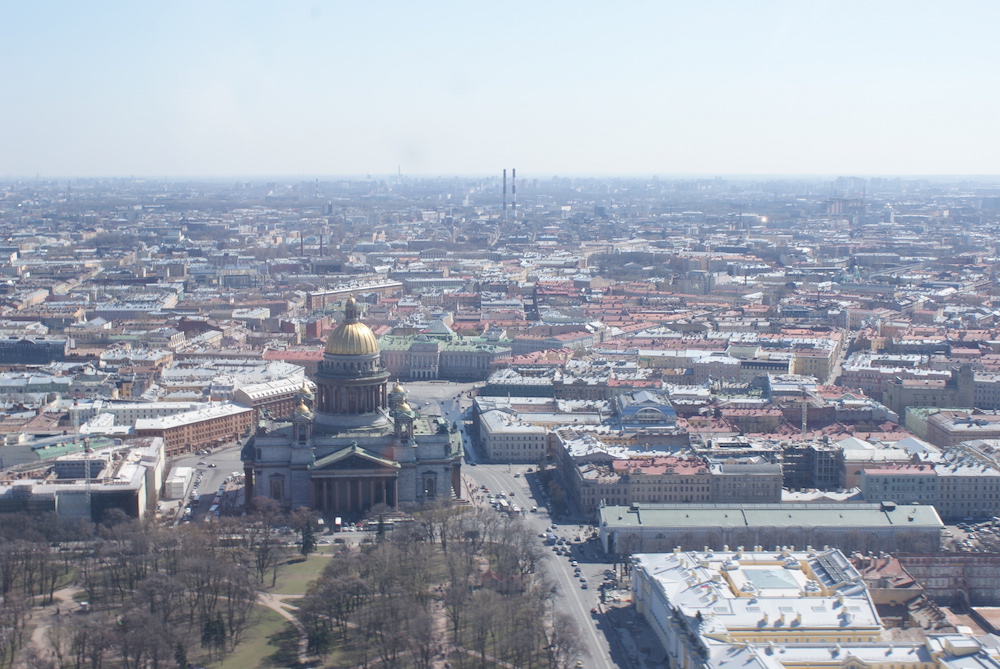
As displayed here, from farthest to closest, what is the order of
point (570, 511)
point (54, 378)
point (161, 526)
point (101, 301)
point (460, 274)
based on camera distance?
point (460, 274), point (101, 301), point (54, 378), point (570, 511), point (161, 526)

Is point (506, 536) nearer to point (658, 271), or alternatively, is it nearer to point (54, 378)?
point (54, 378)

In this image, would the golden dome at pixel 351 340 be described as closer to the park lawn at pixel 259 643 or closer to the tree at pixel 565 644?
the park lawn at pixel 259 643

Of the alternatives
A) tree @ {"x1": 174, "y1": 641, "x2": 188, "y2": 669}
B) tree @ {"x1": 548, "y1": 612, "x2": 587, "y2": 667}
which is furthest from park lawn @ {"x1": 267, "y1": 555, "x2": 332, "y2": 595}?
tree @ {"x1": 548, "y1": 612, "x2": 587, "y2": 667}

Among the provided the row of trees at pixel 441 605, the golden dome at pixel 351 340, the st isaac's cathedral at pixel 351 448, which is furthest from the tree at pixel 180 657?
the golden dome at pixel 351 340

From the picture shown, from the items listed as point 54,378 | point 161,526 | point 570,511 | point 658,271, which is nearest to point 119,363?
point 54,378

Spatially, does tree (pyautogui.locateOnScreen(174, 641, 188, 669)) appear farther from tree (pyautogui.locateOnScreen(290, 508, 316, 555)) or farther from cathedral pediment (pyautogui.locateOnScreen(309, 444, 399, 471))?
cathedral pediment (pyautogui.locateOnScreen(309, 444, 399, 471))

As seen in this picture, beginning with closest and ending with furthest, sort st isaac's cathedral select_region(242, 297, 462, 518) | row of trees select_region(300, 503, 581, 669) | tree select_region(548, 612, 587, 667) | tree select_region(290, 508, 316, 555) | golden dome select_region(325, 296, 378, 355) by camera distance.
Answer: tree select_region(548, 612, 587, 667), row of trees select_region(300, 503, 581, 669), tree select_region(290, 508, 316, 555), st isaac's cathedral select_region(242, 297, 462, 518), golden dome select_region(325, 296, 378, 355)
